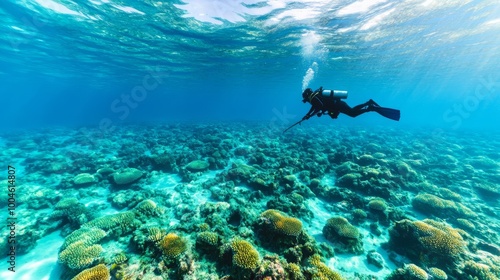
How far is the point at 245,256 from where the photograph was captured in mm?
4508

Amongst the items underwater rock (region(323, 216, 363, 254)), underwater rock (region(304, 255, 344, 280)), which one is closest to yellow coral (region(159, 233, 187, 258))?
underwater rock (region(304, 255, 344, 280))

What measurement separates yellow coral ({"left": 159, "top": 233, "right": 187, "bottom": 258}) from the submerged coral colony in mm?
25

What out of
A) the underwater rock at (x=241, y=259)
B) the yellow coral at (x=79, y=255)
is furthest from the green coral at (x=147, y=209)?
the underwater rock at (x=241, y=259)

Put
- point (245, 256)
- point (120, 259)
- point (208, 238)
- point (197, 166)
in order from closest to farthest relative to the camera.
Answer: point (245, 256) → point (120, 259) → point (208, 238) → point (197, 166)

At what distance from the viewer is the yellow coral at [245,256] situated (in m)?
4.39

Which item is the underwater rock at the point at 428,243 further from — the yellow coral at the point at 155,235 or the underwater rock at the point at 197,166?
the underwater rock at the point at 197,166

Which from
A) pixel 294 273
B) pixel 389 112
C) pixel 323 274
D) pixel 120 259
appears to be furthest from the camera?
pixel 389 112

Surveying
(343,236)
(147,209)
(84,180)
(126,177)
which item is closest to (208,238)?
(147,209)

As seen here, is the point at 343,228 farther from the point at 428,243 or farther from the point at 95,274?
the point at 95,274

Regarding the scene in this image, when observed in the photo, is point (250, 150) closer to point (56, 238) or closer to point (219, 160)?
point (219, 160)

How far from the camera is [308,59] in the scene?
30.0 m

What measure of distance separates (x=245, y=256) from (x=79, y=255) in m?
4.14

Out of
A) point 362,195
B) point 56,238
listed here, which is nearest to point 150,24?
point 56,238

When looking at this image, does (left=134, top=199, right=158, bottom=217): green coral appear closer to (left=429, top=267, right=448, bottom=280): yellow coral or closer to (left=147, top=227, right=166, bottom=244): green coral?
(left=147, top=227, right=166, bottom=244): green coral
